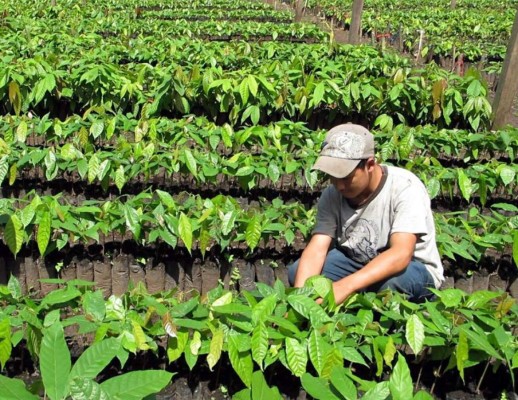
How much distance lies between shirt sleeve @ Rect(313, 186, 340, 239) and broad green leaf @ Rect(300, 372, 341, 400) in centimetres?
106

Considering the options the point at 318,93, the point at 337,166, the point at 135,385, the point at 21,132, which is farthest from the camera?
the point at 318,93

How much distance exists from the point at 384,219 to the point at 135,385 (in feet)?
4.98

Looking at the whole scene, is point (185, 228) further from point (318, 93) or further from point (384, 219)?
point (318, 93)

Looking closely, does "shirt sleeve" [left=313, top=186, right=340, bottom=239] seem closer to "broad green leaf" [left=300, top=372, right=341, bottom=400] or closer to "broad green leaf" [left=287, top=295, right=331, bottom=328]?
"broad green leaf" [left=287, top=295, right=331, bottom=328]

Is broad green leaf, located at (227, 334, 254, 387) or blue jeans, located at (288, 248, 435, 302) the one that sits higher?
broad green leaf, located at (227, 334, 254, 387)

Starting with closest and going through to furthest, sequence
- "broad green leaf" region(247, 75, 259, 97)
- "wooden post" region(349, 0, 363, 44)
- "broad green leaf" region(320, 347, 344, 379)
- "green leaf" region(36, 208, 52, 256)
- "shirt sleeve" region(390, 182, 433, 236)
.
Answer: "broad green leaf" region(320, 347, 344, 379), "shirt sleeve" region(390, 182, 433, 236), "green leaf" region(36, 208, 52, 256), "broad green leaf" region(247, 75, 259, 97), "wooden post" region(349, 0, 363, 44)

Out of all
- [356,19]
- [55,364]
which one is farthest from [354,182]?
[356,19]

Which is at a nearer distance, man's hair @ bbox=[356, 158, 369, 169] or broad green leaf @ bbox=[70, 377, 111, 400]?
broad green leaf @ bbox=[70, 377, 111, 400]

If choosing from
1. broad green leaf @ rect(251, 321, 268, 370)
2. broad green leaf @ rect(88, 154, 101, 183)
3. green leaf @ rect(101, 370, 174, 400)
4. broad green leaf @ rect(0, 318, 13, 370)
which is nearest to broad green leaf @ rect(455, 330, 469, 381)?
broad green leaf @ rect(251, 321, 268, 370)

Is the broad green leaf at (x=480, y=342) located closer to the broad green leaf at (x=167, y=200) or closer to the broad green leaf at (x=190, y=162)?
the broad green leaf at (x=167, y=200)

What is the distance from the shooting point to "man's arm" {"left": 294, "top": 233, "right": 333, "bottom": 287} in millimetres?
2523

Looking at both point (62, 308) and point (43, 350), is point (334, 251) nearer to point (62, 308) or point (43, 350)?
point (62, 308)

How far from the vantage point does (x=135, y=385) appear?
129cm

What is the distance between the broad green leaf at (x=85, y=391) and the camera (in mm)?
1146
